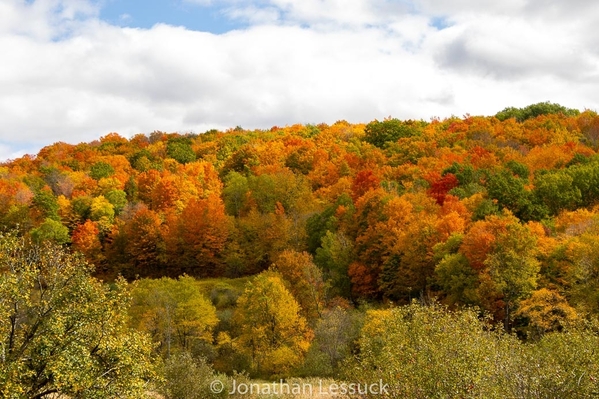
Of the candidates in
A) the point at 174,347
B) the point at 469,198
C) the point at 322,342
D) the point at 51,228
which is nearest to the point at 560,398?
the point at 322,342

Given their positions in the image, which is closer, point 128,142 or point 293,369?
point 293,369

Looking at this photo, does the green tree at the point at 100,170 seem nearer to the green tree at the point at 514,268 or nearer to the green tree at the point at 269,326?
the green tree at the point at 269,326

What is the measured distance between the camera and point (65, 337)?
24000mm

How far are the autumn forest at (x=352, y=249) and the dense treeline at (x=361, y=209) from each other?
0.36m

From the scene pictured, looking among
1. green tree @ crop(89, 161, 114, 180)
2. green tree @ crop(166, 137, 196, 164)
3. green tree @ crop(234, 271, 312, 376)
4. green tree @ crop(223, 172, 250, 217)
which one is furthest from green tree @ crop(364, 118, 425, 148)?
green tree @ crop(234, 271, 312, 376)

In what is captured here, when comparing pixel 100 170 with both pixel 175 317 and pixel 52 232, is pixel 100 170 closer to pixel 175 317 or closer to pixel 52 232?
pixel 52 232

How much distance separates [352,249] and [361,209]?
7837 mm

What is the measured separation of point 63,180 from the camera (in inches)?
5034

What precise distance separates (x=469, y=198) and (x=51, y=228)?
7404 centimetres

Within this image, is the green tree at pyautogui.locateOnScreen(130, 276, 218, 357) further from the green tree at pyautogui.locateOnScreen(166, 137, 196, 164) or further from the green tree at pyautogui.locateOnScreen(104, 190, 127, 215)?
the green tree at pyautogui.locateOnScreen(166, 137, 196, 164)

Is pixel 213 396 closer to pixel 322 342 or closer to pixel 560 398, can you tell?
pixel 322 342

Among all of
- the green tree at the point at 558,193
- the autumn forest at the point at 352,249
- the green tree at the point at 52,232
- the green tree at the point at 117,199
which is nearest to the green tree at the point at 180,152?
the autumn forest at the point at 352,249

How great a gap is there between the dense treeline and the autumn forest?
360 mm

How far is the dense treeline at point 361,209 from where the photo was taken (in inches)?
2517
